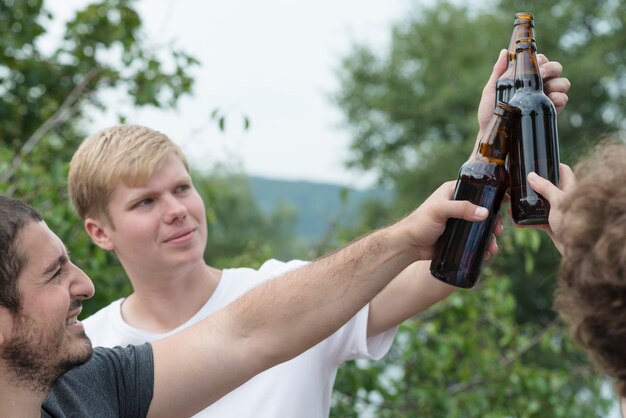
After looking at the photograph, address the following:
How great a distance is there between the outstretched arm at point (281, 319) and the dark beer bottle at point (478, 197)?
1.7 inches

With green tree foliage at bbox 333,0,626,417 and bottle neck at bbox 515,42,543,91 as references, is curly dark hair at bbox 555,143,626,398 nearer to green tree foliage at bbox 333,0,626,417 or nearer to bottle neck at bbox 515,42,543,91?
bottle neck at bbox 515,42,543,91

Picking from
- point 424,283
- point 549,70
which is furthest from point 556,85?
point 424,283

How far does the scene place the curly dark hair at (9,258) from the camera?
192cm

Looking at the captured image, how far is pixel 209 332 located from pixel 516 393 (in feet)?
9.63

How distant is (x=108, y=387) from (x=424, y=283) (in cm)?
90

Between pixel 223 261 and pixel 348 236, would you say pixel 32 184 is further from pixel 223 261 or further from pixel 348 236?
pixel 348 236

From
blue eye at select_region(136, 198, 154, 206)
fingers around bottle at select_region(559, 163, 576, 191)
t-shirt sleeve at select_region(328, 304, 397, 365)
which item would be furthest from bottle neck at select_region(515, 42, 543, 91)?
blue eye at select_region(136, 198, 154, 206)

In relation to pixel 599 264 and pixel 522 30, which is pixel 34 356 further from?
pixel 522 30

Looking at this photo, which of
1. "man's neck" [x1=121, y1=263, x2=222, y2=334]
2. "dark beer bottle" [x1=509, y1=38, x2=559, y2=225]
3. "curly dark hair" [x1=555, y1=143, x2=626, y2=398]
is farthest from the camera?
"man's neck" [x1=121, y1=263, x2=222, y2=334]

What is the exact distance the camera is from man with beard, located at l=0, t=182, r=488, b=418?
1936 millimetres

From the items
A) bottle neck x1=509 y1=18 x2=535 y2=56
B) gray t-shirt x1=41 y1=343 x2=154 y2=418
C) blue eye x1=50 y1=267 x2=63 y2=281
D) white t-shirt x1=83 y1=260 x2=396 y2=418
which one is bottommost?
white t-shirt x1=83 y1=260 x2=396 y2=418

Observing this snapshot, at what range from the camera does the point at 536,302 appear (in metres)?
21.0

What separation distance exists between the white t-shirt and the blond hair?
1.46ft

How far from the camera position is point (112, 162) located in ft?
9.05
